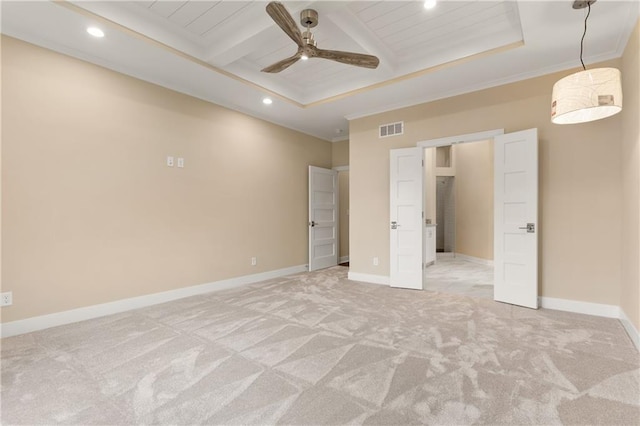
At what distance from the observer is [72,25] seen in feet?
8.95

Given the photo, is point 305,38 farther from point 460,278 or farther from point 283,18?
point 460,278

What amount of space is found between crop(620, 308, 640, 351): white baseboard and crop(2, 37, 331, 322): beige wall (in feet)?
15.0

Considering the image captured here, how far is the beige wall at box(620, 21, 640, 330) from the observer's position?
254 cm

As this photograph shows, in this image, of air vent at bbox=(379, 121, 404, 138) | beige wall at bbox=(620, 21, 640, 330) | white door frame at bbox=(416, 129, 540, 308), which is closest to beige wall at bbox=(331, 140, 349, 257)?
air vent at bbox=(379, 121, 404, 138)

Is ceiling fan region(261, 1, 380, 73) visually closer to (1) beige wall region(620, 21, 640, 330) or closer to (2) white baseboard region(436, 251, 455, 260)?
(1) beige wall region(620, 21, 640, 330)

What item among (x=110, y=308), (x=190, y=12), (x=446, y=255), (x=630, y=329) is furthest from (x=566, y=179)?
(x=110, y=308)

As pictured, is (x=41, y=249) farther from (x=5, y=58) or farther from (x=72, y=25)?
(x=72, y=25)

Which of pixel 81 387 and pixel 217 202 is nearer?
pixel 81 387

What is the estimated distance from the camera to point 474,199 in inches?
290

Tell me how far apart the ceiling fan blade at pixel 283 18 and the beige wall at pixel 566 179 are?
274cm

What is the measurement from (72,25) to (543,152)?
5.14 m

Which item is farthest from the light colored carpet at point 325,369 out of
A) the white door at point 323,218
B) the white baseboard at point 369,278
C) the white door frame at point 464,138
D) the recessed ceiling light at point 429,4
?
the recessed ceiling light at point 429,4

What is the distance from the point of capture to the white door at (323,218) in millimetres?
6020

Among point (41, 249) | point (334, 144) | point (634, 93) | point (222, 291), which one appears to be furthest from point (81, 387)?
point (334, 144)
